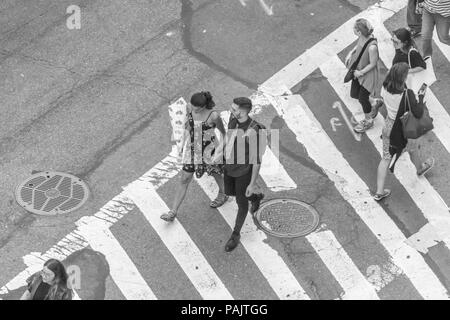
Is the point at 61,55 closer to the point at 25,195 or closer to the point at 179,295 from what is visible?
the point at 25,195

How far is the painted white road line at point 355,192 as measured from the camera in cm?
1131

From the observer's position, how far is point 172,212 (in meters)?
11.9

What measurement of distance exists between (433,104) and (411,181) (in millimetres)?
1630

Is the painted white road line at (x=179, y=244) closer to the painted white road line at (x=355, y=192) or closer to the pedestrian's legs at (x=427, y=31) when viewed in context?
the painted white road line at (x=355, y=192)

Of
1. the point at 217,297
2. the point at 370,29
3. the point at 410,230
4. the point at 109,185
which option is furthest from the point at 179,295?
the point at 370,29

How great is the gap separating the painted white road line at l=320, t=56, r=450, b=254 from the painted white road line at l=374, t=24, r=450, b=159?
67 centimetres

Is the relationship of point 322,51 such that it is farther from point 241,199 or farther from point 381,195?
point 241,199

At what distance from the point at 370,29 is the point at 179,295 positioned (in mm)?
4339

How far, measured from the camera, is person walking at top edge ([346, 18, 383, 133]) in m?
12.6

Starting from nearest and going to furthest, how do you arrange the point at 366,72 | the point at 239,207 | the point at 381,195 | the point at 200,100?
the point at 200,100 < the point at 239,207 < the point at 381,195 < the point at 366,72

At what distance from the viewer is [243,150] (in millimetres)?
10836

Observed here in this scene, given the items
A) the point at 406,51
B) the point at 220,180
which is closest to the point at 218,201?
the point at 220,180

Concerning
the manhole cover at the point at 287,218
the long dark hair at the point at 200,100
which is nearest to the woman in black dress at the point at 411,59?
the manhole cover at the point at 287,218

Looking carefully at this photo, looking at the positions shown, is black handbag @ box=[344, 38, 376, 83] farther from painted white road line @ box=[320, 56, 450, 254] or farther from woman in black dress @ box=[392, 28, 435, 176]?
painted white road line @ box=[320, 56, 450, 254]
